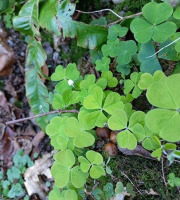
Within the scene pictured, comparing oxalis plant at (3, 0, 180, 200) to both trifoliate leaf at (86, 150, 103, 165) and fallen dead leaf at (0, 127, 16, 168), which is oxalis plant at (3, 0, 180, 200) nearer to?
trifoliate leaf at (86, 150, 103, 165)

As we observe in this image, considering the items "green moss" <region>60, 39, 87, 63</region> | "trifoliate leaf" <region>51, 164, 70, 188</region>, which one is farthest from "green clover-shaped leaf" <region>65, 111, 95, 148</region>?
"green moss" <region>60, 39, 87, 63</region>

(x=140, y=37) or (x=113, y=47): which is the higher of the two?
(x=140, y=37)

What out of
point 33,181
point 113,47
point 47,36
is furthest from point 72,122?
point 47,36

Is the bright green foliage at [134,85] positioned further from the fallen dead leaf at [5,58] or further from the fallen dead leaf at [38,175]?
the fallen dead leaf at [5,58]

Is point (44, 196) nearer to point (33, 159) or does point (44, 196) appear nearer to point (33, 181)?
point (33, 181)

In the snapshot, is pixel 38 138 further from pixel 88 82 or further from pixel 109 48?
pixel 109 48

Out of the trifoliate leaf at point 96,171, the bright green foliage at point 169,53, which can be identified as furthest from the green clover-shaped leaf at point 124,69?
the trifoliate leaf at point 96,171
